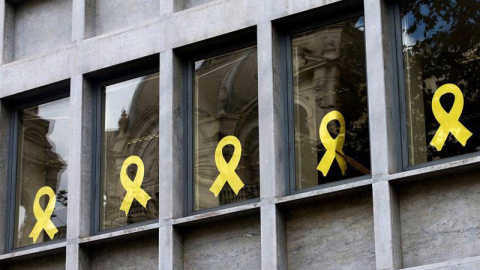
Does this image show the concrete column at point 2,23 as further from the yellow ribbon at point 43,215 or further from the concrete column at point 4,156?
the yellow ribbon at point 43,215

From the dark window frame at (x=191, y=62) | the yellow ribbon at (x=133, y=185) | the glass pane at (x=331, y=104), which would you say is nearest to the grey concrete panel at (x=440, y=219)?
the glass pane at (x=331, y=104)

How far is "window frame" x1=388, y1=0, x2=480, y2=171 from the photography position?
62.2ft

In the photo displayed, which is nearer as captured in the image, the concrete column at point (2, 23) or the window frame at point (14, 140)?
the window frame at point (14, 140)

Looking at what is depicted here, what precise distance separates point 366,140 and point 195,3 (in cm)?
412

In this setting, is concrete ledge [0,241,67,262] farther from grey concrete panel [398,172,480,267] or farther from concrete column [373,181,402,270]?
grey concrete panel [398,172,480,267]

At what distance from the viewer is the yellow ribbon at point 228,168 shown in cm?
2089

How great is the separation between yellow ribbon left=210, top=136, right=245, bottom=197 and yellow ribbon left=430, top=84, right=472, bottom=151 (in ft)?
10.5

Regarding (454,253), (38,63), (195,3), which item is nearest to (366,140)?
(454,253)

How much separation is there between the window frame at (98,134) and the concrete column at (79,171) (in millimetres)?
84

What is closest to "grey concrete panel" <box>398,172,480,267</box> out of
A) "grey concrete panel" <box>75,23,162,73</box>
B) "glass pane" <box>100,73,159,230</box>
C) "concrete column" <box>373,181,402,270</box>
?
"concrete column" <box>373,181,402,270</box>

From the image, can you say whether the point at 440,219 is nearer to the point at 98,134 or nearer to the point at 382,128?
the point at 382,128

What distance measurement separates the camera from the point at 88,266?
21.9m

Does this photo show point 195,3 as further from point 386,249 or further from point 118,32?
point 386,249

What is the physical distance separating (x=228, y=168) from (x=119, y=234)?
6.33ft
